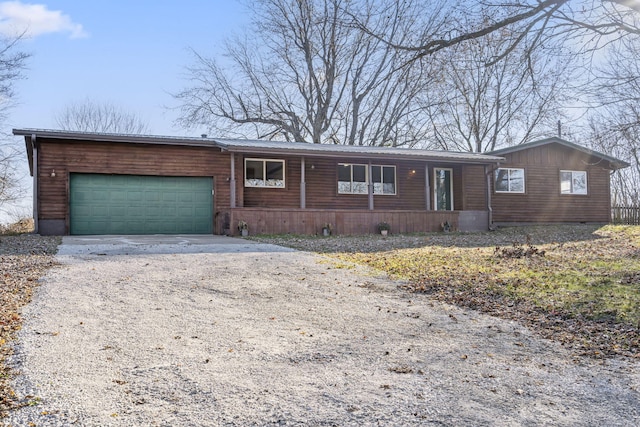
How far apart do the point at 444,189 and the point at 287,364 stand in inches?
654

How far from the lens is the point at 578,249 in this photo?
1041 centimetres

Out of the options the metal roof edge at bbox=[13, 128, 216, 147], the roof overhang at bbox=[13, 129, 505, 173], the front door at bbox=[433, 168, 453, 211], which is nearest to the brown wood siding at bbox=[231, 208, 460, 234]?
the roof overhang at bbox=[13, 129, 505, 173]

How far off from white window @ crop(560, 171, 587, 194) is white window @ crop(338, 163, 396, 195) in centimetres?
742

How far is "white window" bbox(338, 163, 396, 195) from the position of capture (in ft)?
57.3

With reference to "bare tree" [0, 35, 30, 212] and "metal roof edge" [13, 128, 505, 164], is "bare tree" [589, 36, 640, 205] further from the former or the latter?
"bare tree" [0, 35, 30, 212]

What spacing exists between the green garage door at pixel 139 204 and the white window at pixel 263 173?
1425 millimetres

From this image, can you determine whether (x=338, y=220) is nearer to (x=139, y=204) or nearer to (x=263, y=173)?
(x=263, y=173)

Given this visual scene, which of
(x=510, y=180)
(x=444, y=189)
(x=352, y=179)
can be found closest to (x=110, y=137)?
(x=352, y=179)

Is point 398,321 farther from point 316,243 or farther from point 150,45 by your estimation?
point 150,45

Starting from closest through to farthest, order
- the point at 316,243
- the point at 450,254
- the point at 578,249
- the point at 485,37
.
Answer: the point at 485,37 < the point at 450,254 < the point at 578,249 < the point at 316,243

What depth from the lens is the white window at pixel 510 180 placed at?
62.2ft

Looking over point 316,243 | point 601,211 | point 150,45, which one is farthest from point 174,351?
point 601,211

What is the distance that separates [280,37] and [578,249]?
2061cm

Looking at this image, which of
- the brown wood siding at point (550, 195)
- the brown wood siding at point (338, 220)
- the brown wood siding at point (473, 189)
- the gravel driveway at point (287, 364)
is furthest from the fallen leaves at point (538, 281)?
the brown wood siding at point (550, 195)
